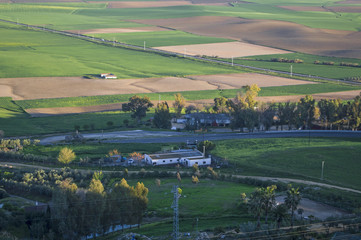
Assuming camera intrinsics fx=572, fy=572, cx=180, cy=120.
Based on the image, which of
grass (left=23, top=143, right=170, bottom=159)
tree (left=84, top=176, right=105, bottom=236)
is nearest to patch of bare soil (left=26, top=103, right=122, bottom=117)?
grass (left=23, top=143, right=170, bottom=159)

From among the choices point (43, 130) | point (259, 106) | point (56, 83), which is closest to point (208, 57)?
point (56, 83)

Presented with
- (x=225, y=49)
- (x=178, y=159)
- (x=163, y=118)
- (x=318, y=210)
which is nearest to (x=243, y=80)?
(x=163, y=118)

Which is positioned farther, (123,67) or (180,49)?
(180,49)

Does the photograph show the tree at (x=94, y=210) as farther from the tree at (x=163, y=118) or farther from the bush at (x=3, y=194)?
the tree at (x=163, y=118)

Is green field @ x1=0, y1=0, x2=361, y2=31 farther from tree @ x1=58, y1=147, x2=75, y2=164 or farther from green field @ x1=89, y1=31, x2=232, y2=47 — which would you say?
tree @ x1=58, y1=147, x2=75, y2=164

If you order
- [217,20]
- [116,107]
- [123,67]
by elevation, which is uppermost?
[217,20]

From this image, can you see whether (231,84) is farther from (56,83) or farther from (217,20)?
(217,20)
